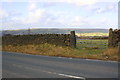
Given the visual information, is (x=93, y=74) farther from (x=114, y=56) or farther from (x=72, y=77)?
(x=114, y=56)

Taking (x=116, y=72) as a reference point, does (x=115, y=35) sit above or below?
above

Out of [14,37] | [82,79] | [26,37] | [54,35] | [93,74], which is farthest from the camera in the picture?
[14,37]

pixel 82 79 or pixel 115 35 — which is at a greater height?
pixel 115 35

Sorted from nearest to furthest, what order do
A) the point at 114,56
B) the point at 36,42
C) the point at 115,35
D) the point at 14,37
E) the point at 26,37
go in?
the point at 114,56 < the point at 115,35 < the point at 36,42 < the point at 26,37 < the point at 14,37

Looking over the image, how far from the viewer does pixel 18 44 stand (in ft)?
113

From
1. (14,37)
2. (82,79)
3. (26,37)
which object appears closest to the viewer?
(82,79)

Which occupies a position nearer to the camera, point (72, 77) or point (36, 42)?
point (72, 77)

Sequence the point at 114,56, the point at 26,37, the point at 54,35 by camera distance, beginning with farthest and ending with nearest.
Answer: the point at 26,37 → the point at 54,35 → the point at 114,56

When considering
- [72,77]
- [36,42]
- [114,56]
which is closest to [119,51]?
[114,56]

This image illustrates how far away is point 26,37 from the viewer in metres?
32.9

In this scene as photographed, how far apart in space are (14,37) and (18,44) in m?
2.07

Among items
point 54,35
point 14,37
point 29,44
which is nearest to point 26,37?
point 29,44

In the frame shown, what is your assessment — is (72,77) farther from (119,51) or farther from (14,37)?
(14,37)

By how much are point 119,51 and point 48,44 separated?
11.9 metres
